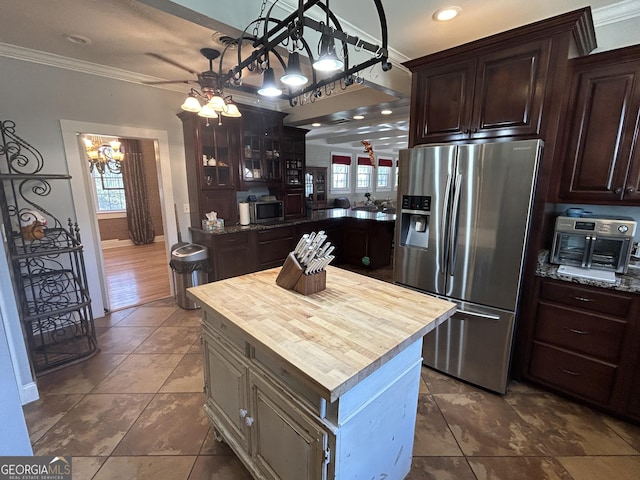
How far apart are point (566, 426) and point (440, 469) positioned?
96 centimetres

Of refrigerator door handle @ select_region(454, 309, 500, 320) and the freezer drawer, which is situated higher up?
refrigerator door handle @ select_region(454, 309, 500, 320)

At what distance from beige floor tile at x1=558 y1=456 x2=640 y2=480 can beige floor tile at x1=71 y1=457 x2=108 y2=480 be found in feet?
8.50

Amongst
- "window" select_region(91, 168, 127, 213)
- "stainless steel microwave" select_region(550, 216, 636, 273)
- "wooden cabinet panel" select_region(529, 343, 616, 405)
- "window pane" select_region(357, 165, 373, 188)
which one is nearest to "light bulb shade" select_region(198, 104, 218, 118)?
"stainless steel microwave" select_region(550, 216, 636, 273)

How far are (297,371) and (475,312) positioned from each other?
1681 mm

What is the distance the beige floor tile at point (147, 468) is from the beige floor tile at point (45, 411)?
601mm

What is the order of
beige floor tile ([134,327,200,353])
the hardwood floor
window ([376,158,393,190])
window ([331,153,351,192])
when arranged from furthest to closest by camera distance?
window ([376,158,393,190])
window ([331,153,351,192])
the hardwood floor
beige floor tile ([134,327,200,353])

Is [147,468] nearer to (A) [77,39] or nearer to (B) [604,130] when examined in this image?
(A) [77,39]

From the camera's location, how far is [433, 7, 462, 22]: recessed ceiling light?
2.04m

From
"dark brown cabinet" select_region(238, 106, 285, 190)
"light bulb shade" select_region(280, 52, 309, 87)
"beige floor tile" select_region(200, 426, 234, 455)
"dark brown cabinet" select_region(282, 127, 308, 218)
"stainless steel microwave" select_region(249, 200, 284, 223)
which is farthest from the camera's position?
"dark brown cabinet" select_region(282, 127, 308, 218)

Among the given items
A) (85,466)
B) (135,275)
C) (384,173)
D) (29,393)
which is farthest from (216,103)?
(384,173)

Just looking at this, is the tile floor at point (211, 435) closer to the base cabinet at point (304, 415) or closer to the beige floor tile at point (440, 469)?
the beige floor tile at point (440, 469)

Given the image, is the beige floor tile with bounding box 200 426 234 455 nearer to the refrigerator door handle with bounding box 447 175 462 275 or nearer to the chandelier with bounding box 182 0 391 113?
the refrigerator door handle with bounding box 447 175 462 275

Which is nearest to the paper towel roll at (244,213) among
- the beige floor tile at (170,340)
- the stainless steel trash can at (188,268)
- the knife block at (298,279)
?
the stainless steel trash can at (188,268)

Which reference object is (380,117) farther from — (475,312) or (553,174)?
(475,312)
